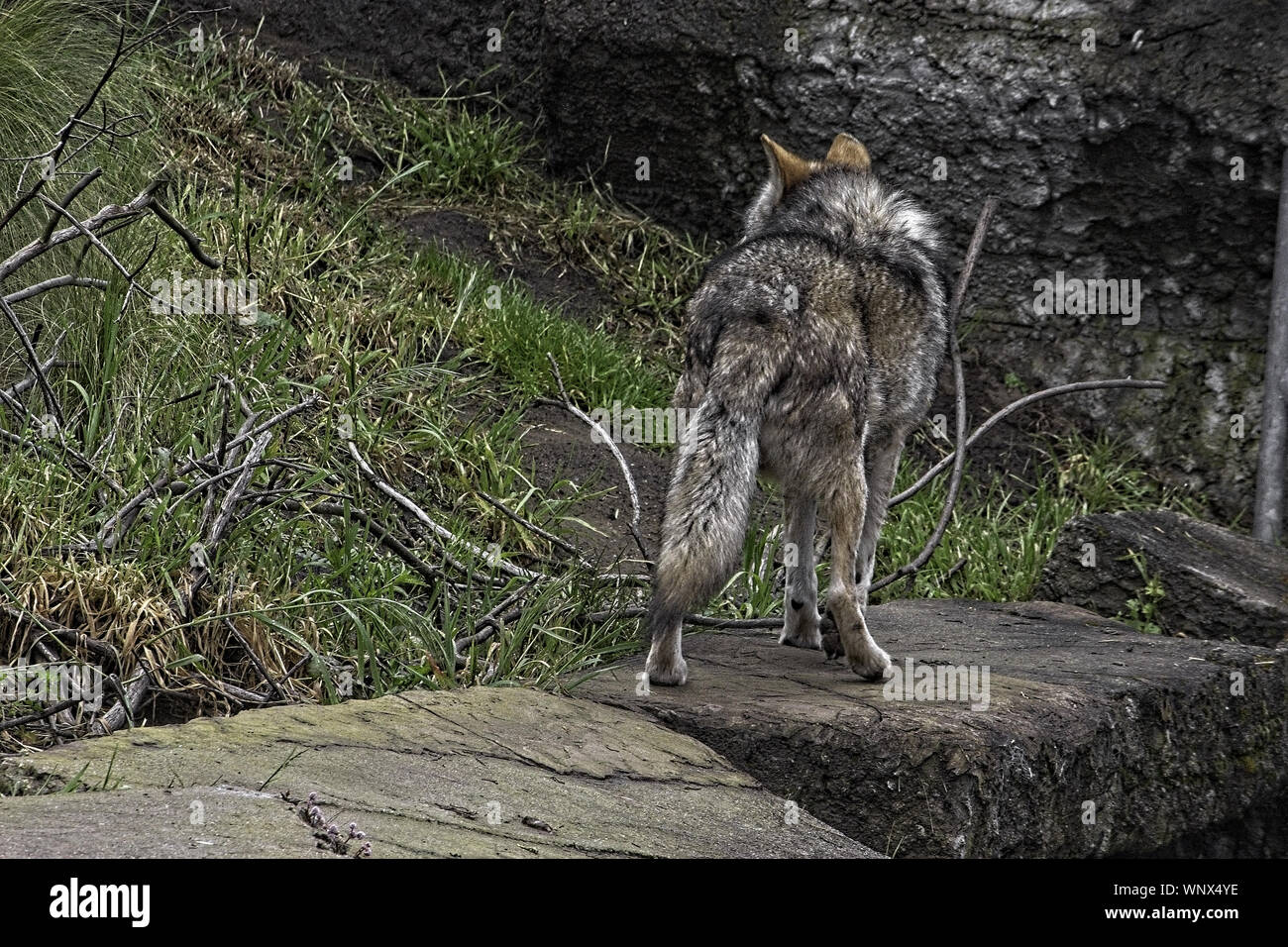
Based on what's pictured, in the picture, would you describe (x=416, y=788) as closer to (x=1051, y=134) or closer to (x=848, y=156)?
(x=848, y=156)

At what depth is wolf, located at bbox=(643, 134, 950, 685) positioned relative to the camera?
4.36 m

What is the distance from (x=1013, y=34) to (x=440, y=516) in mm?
4973

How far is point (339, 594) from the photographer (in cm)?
474

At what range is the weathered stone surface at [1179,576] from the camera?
20.5ft

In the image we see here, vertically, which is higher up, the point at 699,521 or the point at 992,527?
the point at 699,521

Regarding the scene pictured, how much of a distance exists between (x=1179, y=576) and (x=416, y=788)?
4399 millimetres

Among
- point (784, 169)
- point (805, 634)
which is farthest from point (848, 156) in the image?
point (805, 634)

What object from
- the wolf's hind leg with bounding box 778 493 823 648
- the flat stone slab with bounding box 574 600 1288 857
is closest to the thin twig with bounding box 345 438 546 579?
the flat stone slab with bounding box 574 600 1288 857

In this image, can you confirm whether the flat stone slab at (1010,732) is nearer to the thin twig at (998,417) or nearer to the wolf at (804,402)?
the wolf at (804,402)

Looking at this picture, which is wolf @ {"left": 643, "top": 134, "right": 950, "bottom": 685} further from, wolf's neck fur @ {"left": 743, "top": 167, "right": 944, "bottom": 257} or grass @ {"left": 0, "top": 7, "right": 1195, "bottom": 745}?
grass @ {"left": 0, "top": 7, "right": 1195, "bottom": 745}

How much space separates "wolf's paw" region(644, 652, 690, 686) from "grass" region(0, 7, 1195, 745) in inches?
14.0

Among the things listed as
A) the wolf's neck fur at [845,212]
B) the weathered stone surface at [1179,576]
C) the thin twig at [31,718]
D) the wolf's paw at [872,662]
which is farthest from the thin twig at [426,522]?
the weathered stone surface at [1179,576]

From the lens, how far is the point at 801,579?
5.20 m

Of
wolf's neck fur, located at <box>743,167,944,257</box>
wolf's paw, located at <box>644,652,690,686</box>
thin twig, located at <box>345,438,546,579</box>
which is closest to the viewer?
wolf's paw, located at <box>644,652,690,686</box>
